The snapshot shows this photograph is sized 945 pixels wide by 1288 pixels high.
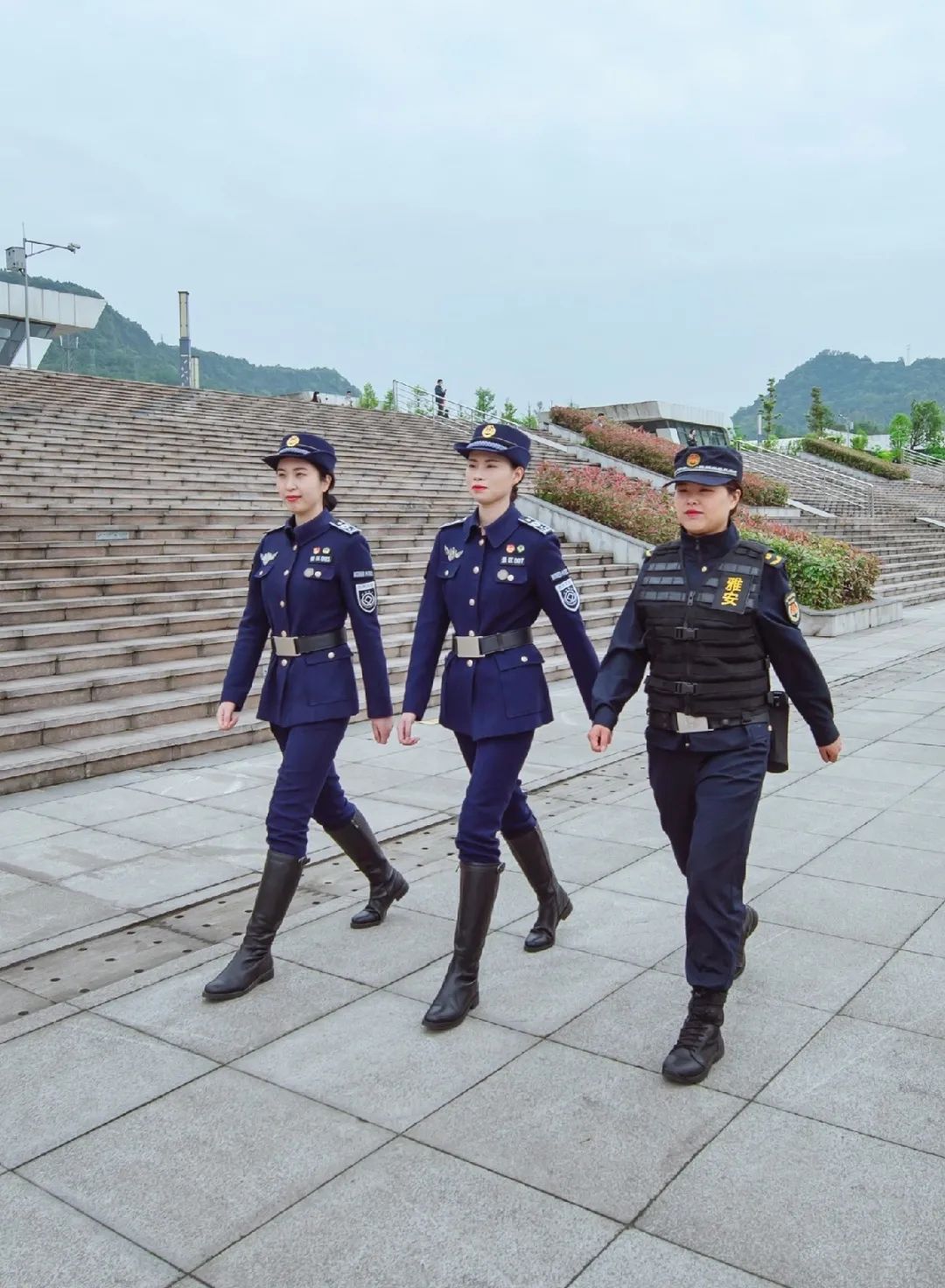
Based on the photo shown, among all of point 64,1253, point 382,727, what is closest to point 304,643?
point 382,727

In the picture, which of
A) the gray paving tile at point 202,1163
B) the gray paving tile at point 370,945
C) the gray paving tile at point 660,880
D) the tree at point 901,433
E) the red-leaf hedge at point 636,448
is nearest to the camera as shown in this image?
the gray paving tile at point 202,1163

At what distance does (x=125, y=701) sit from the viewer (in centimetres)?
868

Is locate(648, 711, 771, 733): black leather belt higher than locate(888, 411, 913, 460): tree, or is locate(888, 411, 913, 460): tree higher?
locate(888, 411, 913, 460): tree

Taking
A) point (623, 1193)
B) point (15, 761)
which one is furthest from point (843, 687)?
point (623, 1193)

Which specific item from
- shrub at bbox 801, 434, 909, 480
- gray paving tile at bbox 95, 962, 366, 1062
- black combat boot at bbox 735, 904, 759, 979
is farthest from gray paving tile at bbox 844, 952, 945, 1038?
shrub at bbox 801, 434, 909, 480

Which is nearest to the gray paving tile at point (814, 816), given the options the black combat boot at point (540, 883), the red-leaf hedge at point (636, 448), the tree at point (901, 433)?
the black combat boot at point (540, 883)

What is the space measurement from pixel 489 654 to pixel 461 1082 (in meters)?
1.52

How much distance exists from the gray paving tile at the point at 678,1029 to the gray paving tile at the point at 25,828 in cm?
351

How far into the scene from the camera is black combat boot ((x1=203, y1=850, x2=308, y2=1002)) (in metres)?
4.12

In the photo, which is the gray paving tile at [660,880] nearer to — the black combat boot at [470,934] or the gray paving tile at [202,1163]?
the black combat boot at [470,934]

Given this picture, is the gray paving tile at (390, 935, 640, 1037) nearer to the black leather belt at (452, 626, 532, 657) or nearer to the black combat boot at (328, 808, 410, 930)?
the black combat boot at (328, 808, 410, 930)

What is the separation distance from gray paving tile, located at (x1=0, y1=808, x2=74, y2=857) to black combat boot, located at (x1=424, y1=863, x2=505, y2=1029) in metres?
3.06

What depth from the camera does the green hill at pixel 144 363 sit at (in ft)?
176

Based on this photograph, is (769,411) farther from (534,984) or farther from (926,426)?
(534,984)
